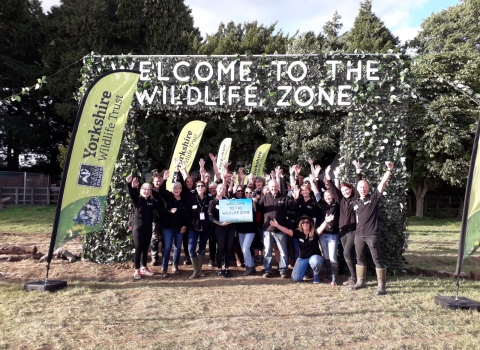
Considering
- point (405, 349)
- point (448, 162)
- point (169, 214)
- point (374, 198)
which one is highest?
point (448, 162)

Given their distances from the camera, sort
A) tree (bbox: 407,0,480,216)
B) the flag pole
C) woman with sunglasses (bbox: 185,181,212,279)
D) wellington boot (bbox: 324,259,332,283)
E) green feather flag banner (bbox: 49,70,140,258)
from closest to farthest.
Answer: the flag pole < green feather flag banner (bbox: 49,70,140,258) < wellington boot (bbox: 324,259,332,283) < woman with sunglasses (bbox: 185,181,212,279) < tree (bbox: 407,0,480,216)

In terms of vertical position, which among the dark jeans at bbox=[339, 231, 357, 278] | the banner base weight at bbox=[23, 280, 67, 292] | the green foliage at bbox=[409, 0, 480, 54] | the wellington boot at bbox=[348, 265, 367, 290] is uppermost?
the green foliage at bbox=[409, 0, 480, 54]

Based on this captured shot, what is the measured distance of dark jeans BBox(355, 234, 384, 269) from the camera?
19.7 feet

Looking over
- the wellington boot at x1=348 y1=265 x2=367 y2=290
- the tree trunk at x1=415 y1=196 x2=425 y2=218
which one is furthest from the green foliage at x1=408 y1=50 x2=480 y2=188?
the wellington boot at x1=348 y1=265 x2=367 y2=290

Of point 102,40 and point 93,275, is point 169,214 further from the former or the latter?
point 102,40

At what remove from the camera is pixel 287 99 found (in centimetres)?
752

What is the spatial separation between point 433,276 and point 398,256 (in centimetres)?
70

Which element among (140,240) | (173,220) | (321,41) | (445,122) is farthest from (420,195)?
(140,240)

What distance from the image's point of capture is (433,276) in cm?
729

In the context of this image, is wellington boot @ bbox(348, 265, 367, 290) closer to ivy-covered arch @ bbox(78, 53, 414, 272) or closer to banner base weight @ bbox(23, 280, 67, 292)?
ivy-covered arch @ bbox(78, 53, 414, 272)

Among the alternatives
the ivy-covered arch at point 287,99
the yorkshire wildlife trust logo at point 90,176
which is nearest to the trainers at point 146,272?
the ivy-covered arch at point 287,99

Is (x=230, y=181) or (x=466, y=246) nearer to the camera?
(x=466, y=246)

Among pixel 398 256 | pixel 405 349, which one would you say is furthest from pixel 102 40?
pixel 405 349

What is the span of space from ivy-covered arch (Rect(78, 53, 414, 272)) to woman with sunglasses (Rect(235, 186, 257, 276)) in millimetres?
1614
